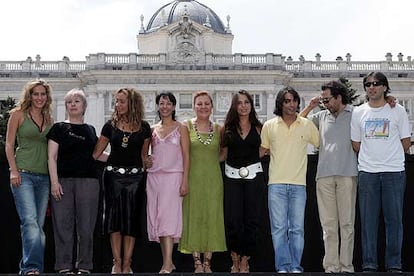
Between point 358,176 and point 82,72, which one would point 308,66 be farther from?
point 358,176

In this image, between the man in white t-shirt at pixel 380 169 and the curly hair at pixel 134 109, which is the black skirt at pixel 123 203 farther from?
the man in white t-shirt at pixel 380 169

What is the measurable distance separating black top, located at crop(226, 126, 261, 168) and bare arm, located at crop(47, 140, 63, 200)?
1.53 meters

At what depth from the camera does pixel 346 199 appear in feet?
24.5

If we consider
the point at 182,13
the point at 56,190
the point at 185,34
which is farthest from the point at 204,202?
the point at 182,13

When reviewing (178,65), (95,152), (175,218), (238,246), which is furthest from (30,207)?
(178,65)

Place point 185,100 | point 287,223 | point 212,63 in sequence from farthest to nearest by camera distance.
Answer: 1. point 212,63
2. point 185,100
3. point 287,223

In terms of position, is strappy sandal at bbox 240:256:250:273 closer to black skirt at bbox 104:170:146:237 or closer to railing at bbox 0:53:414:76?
black skirt at bbox 104:170:146:237

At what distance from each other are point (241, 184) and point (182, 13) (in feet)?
170

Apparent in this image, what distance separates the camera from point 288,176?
24.5 ft

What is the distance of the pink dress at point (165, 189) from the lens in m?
7.42

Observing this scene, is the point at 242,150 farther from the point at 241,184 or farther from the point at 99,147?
the point at 99,147

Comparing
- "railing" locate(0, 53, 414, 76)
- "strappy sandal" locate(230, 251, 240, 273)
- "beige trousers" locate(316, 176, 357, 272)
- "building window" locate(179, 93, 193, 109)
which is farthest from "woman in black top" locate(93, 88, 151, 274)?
"railing" locate(0, 53, 414, 76)

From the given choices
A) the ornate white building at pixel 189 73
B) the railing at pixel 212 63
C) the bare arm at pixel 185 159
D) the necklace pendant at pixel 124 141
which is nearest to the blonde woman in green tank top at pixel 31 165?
the necklace pendant at pixel 124 141

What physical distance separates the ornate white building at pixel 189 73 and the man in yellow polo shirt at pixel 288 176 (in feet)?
138
